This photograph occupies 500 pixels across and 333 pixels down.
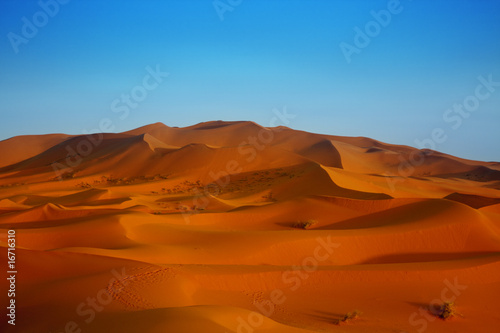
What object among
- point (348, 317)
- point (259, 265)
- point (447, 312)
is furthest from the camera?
point (259, 265)

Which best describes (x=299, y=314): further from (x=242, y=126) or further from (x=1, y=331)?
(x=242, y=126)

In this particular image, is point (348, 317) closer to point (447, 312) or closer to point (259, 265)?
point (447, 312)

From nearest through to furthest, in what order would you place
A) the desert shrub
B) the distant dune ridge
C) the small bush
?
the distant dune ridge < the desert shrub < the small bush

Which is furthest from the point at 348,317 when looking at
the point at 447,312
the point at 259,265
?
the point at 259,265

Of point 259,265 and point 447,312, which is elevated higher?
point 259,265

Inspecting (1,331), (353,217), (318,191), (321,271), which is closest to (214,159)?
(318,191)

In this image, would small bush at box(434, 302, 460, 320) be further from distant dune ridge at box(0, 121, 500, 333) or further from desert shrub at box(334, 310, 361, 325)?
desert shrub at box(334, 310, 361, 325)

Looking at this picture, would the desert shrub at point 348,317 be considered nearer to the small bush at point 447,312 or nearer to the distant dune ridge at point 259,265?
the distant dune ridge at point 259,265

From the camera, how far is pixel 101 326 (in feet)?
18.5

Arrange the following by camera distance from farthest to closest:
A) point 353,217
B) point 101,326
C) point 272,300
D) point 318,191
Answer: point 318,191, point 353,217, point 272,300, point 101,326

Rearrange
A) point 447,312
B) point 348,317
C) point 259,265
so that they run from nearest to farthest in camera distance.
→ point 348,317 < point 447,312 < point 259,265

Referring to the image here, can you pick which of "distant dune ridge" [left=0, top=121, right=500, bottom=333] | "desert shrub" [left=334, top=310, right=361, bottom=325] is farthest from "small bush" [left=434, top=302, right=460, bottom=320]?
"desert shrub" [left=334, top=310, right=361, bottom=325]

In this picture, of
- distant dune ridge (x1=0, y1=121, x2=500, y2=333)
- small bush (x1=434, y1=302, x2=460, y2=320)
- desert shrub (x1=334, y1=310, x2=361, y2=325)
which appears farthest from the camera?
small bush (x1=434, y1=302, x2=460, y2=320)

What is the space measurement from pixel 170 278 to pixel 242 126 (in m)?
Result: 64.0
